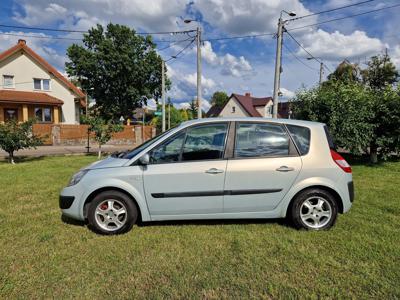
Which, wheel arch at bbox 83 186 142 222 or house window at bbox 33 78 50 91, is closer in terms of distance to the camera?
wheel arch at bbox 83 186 142 222

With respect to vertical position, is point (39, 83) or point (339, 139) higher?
point (39, 83)

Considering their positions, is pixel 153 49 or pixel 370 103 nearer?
pixel 370 103

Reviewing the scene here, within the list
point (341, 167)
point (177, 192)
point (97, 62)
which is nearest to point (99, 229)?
point (177, 192)

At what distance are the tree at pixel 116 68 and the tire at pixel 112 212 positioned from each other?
33.3m

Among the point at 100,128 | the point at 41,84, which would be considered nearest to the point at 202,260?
the point at 100,128

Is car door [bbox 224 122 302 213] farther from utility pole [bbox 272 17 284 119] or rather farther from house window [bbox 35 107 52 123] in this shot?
house window [bbox 35 107 52 123]

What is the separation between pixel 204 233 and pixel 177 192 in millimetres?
680

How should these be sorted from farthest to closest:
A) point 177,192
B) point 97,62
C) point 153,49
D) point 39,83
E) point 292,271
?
1. point 153,49
2. point 97,62
3. point 39,83
4. point 177,192
5. point 292,271

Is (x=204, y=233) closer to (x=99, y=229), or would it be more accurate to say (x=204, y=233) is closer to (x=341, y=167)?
(x=99, y=229)

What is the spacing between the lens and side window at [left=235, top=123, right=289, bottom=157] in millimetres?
4074

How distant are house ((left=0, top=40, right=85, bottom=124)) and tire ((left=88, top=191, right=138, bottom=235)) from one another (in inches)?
904

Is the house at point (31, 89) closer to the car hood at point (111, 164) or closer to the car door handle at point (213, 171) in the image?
the car hood at point (111, 164)

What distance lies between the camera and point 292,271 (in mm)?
3076

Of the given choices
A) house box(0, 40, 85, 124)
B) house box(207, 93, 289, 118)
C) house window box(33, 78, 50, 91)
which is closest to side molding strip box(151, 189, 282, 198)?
house box(0, 40, 85, 124)
